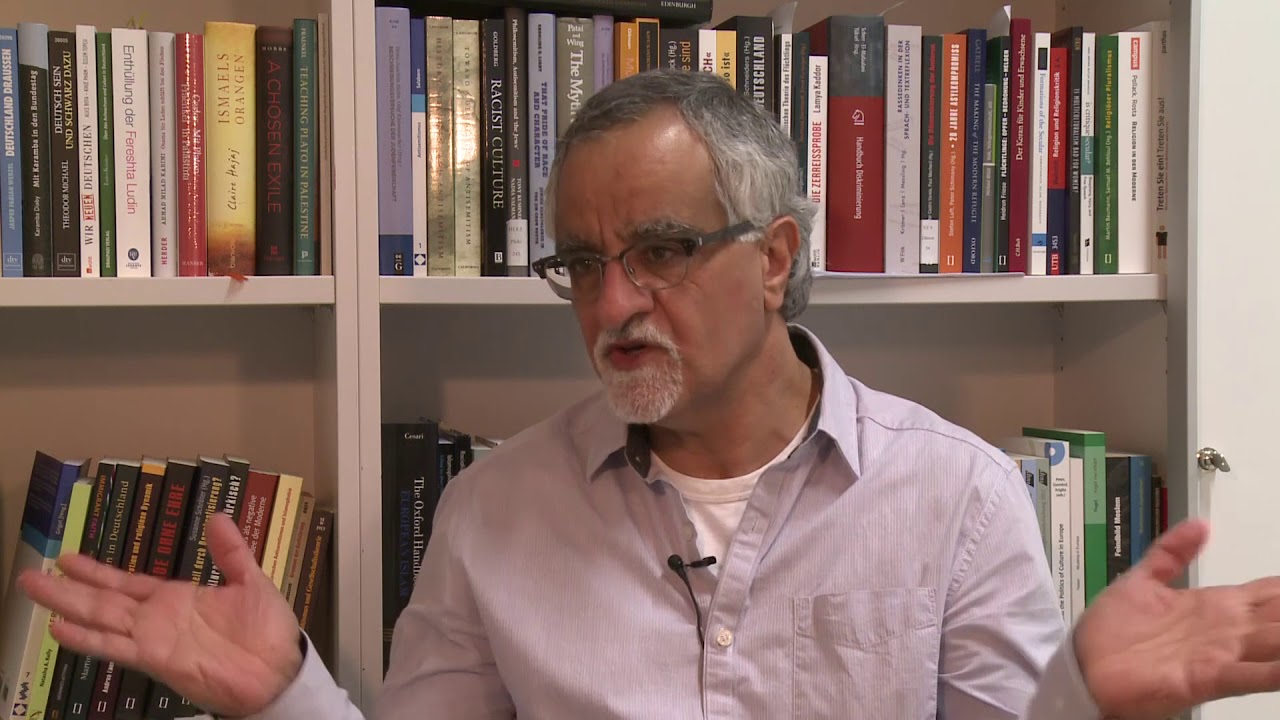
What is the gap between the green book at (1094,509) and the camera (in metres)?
1.57

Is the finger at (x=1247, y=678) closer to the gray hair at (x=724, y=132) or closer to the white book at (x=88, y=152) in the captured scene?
the gray hair at (x=724, y=132)

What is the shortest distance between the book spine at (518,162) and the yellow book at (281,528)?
38 cm

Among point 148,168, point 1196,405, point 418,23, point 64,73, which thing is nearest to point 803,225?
point 418,23

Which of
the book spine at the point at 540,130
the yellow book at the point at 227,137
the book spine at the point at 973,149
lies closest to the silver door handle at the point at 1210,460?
the book spine at the point at 973,149

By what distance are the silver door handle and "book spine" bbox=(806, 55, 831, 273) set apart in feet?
1.89

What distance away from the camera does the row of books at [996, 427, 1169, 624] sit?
1.57 metres

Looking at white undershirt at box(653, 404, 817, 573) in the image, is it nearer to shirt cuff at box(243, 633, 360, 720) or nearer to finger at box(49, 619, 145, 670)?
shirt cuff at box(243, 633, 360, 720)

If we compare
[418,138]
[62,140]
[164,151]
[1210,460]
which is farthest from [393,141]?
[1210,460]

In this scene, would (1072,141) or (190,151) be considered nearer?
(190,151)

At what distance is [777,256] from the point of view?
1274 millimetres

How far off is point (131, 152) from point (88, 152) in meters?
0.05

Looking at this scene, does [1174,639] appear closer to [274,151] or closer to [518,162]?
[518,162]

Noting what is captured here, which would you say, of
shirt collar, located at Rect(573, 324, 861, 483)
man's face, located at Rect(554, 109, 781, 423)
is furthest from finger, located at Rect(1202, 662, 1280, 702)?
man's face, located at Rect(554, 109, 781, 423)

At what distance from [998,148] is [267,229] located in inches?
37.4
